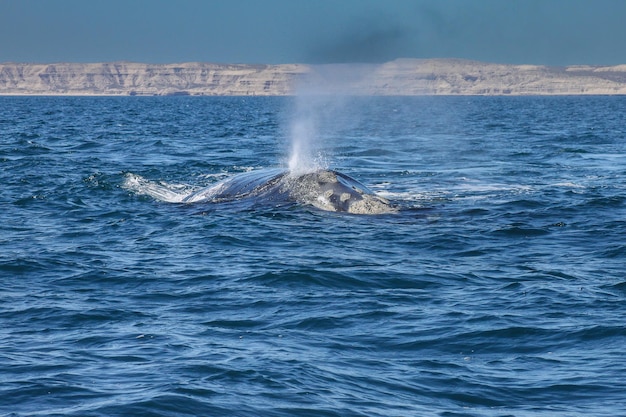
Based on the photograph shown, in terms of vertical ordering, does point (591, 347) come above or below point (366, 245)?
below

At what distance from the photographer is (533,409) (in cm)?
927

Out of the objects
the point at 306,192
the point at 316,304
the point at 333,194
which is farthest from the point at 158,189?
the point at 316,304

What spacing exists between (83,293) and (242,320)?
276 cm

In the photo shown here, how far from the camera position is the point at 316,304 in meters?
13.3

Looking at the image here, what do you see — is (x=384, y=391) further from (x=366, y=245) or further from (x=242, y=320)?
(x=366, y=245)

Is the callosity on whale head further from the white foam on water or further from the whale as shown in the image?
the white foam on water

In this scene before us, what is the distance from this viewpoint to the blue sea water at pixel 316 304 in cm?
960

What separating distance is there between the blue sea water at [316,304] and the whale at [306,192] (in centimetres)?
50

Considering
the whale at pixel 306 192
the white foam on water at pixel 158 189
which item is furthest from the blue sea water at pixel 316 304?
the whale at pixel 306 192

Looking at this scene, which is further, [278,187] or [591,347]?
A: [278,187]

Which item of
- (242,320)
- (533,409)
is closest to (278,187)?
(242,320)

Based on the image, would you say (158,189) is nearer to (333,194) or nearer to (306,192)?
(306,192)

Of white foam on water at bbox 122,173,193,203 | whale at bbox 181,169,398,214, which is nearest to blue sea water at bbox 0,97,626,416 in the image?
white foam on water at bbox 122,173,193,203

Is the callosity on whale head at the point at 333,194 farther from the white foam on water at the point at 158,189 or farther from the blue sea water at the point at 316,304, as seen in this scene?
the white foam on water at the point at 158,189
